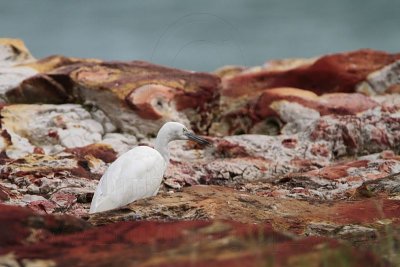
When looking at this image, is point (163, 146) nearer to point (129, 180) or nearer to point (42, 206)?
point (129, 180)

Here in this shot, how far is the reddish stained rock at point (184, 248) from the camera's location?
377cm

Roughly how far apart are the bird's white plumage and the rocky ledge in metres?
0.39

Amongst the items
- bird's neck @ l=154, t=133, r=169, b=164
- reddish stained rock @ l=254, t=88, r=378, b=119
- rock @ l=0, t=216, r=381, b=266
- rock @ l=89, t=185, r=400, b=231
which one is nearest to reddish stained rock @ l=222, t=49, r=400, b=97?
reddish stained rock @ l=254, t=88, r=378, b=119

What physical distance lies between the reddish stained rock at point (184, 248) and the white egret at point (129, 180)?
2.40 m

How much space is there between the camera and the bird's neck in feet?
30.6

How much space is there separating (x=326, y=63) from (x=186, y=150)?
25.7 feet

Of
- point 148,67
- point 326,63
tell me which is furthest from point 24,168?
point 326,63

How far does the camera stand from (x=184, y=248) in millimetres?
4078

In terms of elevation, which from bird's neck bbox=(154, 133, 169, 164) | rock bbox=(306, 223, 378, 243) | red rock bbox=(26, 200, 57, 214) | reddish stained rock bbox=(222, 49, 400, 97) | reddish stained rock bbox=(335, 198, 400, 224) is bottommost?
red rock bbox=(26, 200, 57, 214)

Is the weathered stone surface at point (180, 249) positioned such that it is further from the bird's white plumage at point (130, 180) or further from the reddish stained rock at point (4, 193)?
the reddish stained rock at point (4, 193)

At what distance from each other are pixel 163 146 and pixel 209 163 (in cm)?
271

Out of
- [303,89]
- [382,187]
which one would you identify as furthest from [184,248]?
[303,89]

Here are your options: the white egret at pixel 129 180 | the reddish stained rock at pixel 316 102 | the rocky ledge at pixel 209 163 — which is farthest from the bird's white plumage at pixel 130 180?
the reddish stained rock at pixel 316 102

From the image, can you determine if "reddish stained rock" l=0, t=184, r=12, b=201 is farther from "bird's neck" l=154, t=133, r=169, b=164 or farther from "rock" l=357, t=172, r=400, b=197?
Answer: "rock" l=357, t=172, r=400, b=197
